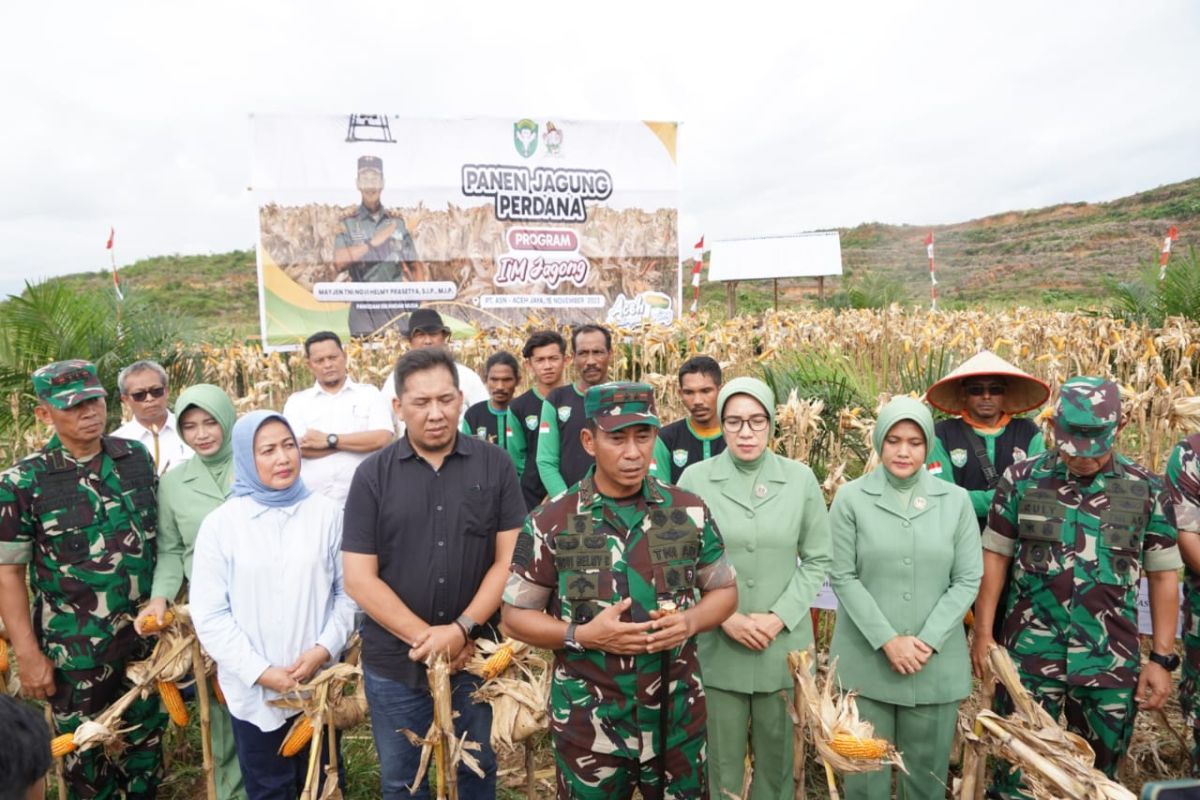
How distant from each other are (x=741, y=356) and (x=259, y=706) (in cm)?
764

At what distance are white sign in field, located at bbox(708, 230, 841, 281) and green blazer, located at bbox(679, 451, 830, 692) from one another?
83.8 feet

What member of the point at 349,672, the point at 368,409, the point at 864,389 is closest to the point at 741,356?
the point at 864,389

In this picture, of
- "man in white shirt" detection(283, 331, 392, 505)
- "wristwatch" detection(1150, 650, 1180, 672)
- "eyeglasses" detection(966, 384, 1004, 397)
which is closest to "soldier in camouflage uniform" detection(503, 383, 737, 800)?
"wristwatch" detection(1150, 650, 1180, 672)

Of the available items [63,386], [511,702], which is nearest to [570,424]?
[511,702]

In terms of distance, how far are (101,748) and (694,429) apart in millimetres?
2874

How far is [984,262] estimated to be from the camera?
52.2m

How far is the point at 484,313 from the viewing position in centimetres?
1485

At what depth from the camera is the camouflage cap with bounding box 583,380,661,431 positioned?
225 cm

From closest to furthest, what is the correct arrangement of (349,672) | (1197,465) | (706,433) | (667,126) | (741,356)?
(349,672) < (1197,465) < (706,433) < (741,356) < (667,126)

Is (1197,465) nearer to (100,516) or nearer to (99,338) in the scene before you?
(100,516)

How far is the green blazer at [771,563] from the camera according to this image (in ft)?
9.63

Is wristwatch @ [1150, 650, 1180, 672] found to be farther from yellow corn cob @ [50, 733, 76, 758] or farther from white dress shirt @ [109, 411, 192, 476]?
white dress shirt @ [109, 411, 192, 476]

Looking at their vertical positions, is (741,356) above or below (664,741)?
above

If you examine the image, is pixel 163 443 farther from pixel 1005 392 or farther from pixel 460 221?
pixel 460 221
